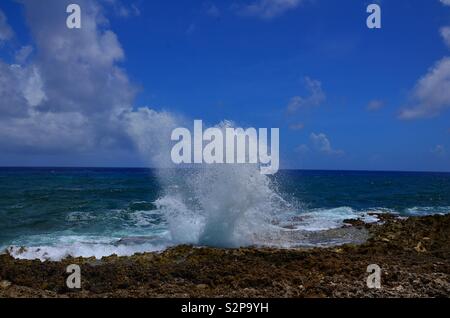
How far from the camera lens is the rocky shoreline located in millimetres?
8648

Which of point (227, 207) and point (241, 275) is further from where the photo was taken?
point (227, 207)

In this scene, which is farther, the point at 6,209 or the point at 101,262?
the point at 6,209

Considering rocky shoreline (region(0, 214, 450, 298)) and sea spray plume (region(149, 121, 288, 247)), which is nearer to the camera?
rocky shoreline (region(0, 214, 450, 298))

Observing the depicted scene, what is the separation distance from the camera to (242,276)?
9578 mm

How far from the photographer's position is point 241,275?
968cm

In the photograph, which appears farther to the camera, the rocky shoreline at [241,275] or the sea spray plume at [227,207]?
the sea spray plume at [227,207]

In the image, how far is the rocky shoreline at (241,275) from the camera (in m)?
8.65

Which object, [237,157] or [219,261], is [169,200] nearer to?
[237,157]

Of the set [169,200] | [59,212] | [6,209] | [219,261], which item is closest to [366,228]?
[169,200]

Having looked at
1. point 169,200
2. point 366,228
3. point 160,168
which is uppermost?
point 160,168

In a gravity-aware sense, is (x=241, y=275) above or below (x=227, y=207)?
below
